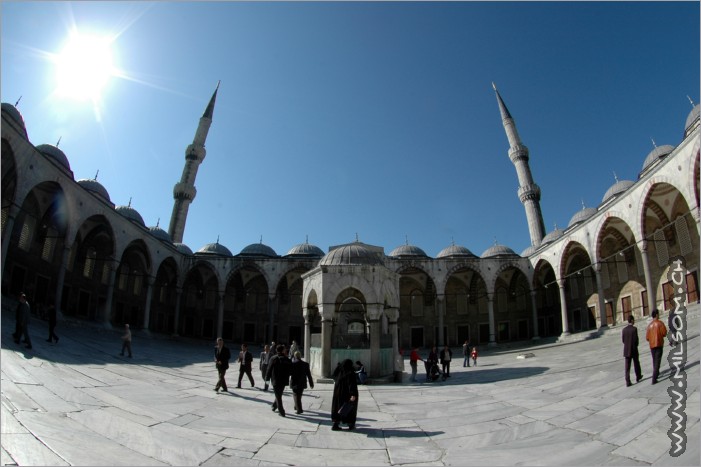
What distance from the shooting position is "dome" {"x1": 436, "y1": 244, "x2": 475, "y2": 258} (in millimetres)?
30391

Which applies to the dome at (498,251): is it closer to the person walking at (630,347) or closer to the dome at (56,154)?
the person walking at (630,347)

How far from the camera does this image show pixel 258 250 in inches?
1228

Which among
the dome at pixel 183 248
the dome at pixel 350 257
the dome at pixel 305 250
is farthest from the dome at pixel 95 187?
the dome at pixel 350 257

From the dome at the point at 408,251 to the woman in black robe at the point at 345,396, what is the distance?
2623 cm

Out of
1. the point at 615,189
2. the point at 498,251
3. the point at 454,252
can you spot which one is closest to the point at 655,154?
the point at 615,189

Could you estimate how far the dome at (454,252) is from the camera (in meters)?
30.4

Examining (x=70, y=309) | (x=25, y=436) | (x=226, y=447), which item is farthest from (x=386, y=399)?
(x=70, y=309)

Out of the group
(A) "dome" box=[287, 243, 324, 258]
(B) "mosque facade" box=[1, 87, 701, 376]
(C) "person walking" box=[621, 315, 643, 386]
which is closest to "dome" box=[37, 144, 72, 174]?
(B) "mosque facade" box=[1, 87, 701, 376]

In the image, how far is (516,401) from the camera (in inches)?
254

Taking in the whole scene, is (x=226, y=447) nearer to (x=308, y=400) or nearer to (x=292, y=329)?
(x=308, y=400)

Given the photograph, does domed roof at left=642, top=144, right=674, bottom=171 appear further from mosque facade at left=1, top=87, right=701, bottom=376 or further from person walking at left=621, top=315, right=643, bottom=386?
person walking at left=621, top=315, right=643, bottom=386

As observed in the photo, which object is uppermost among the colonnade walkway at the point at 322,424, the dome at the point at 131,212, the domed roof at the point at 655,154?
the domed roof at the point at 655,154

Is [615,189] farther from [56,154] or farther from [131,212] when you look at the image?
[56,154]

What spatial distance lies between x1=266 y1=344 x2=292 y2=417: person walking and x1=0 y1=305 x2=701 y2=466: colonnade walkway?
0.80 ft
